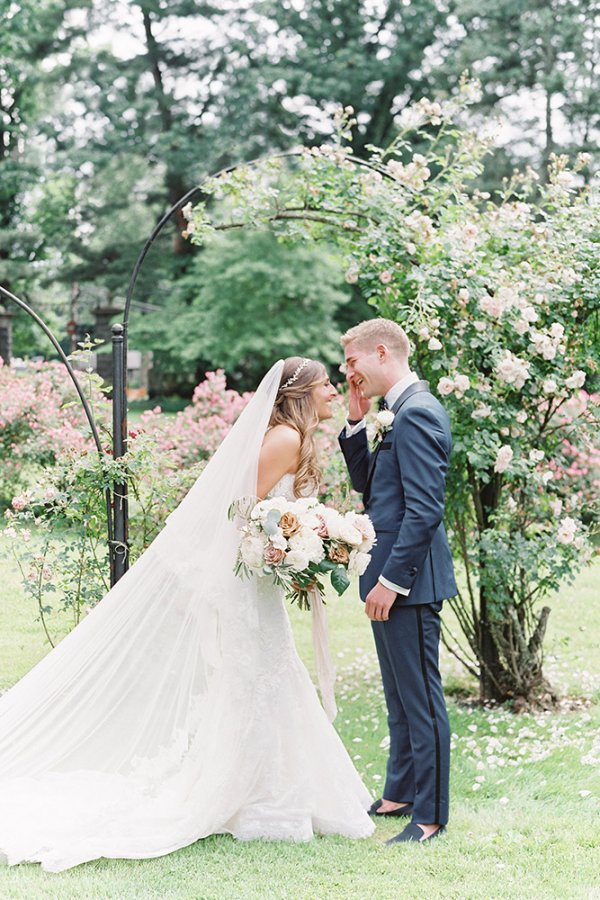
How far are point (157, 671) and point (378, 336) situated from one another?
1501 mm

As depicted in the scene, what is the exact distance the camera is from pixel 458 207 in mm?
5387

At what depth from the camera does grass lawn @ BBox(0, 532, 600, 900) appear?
3.16 m

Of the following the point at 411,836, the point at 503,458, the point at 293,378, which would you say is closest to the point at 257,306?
the point at 503,458

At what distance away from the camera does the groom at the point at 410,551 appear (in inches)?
138

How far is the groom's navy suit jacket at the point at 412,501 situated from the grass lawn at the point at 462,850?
0.89 metres

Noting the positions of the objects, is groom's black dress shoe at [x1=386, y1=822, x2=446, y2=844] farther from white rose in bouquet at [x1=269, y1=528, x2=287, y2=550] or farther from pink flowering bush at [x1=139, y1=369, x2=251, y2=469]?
pink flowering bush at [x1=139, y1=369, x2=251, y2=469]

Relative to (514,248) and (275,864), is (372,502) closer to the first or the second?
(275,864)

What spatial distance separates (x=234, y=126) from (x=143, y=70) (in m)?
3.06

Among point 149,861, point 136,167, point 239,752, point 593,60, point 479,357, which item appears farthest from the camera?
point 136,167

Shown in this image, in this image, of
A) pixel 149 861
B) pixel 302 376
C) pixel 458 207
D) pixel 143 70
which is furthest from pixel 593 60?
pixel 149 861

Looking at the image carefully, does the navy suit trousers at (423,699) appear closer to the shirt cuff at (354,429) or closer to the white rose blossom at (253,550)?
the white rose blossom at (253,550)

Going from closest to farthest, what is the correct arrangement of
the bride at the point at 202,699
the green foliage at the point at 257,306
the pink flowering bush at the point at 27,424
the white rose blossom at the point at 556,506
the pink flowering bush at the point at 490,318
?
the bride at the point at 202,699
the pink flowering bush at the point at 490,318
the white rose blossom at the point at 556,506
the pink flowering bush at the point at 27,424
the green foliage at the point at 257,306

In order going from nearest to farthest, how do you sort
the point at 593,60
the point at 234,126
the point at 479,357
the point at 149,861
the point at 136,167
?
the point at 149,861 < the point at 479,357 < the point at 593,60 < the point at 234,126 < the point at 136,167

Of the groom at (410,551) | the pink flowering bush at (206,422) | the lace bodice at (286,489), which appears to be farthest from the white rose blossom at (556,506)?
the pink flowering bush at (206,422)
